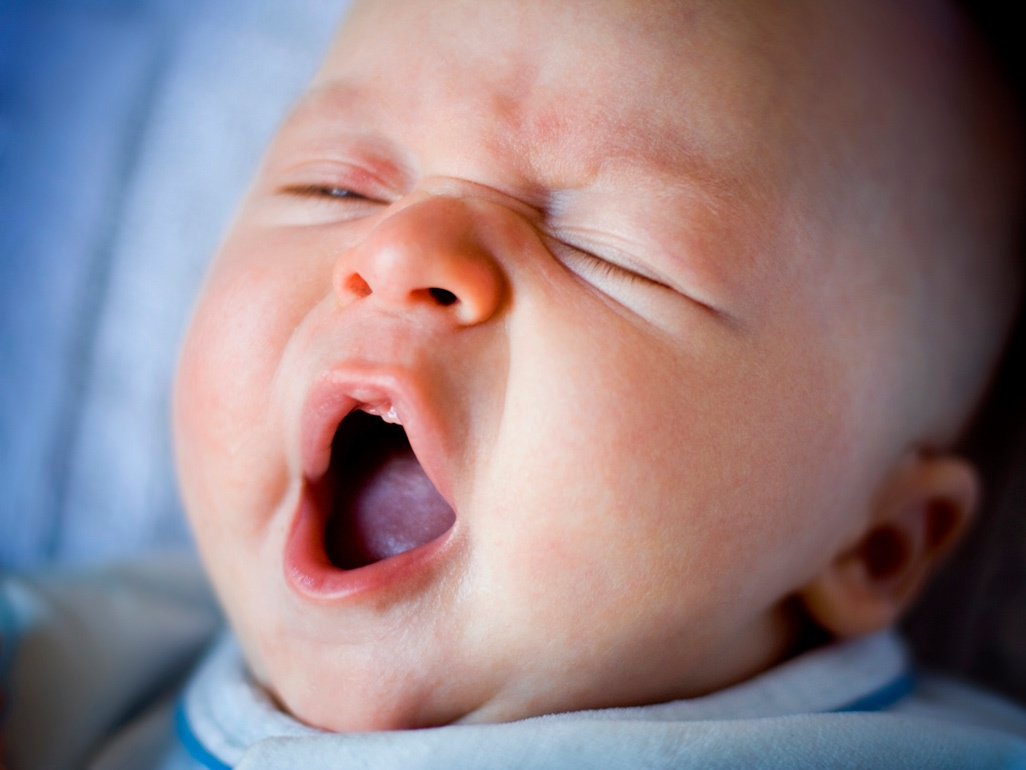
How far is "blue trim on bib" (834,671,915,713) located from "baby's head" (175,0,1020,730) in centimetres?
14

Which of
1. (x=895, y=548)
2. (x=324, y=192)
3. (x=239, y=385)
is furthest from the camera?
(x=895, y=548)

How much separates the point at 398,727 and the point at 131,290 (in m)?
1.06

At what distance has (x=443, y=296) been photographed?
0.84 metres

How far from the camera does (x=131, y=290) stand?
1.61 meters

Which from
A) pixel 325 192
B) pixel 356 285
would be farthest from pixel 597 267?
pixel 325 192

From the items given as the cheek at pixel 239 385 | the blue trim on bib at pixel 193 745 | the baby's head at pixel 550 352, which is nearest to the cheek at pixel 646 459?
the baby's head at pixel 550 352

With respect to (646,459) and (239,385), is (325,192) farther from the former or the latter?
(646,459)

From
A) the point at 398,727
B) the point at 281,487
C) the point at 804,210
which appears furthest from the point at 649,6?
the point at 398,727

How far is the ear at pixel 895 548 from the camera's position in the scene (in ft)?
3.65

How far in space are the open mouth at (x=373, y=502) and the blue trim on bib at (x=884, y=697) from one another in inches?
21.5

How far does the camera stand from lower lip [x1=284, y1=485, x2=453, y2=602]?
0.81m

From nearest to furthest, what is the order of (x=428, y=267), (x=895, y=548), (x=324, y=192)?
(x=428, y=267) → (x=324, y=192) → (x=895, y=548)

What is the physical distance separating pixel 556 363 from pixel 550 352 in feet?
0.04

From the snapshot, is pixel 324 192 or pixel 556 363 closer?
pixel 556 363
